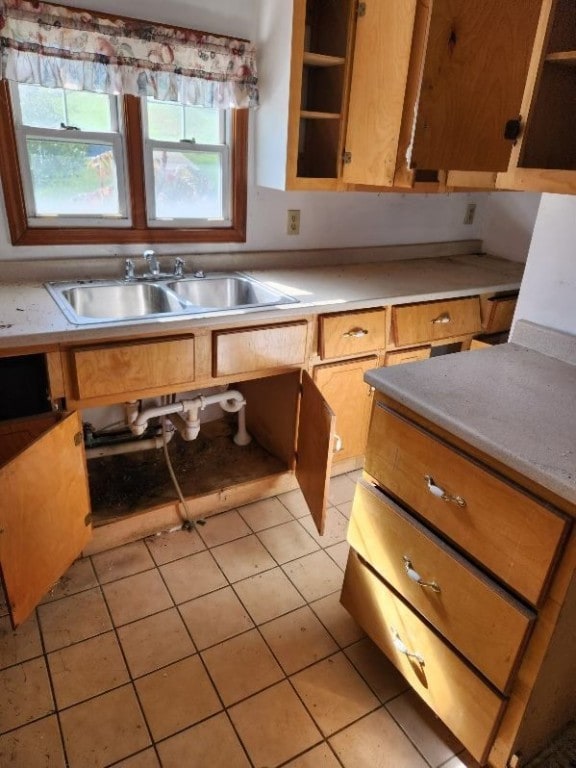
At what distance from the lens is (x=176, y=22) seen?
191cm

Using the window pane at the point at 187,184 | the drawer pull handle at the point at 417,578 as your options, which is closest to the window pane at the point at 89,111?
the window pane at the point at 187,184

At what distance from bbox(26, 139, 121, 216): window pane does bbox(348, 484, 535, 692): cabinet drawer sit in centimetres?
153

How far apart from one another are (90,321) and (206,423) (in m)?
1.05

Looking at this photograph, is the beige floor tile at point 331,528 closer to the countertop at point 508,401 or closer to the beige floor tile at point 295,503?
the beige floor tile at point 295,503

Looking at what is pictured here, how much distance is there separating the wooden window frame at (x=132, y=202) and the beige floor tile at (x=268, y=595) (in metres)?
1.40

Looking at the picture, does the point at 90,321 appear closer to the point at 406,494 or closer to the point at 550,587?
the point at 406,494

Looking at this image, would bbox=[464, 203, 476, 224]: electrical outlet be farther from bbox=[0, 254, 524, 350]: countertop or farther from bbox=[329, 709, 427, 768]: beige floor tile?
bbox=[329, 709, 427, 768]: beige floor tile

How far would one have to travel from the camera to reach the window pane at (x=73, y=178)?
74.9 inches

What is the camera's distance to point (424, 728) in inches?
54.4

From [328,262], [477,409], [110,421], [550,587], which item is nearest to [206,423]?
[110,421]

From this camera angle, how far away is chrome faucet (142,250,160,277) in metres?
2.04

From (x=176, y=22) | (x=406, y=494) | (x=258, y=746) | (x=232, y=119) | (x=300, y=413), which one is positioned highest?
(x=176, y=22)

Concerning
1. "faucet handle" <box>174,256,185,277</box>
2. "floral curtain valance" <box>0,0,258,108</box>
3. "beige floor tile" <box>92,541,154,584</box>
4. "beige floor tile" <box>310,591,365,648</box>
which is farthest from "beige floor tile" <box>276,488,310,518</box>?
"floral curtain valance" <box>0,0,258,108</box>

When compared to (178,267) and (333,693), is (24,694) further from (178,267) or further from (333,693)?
(178,267)
